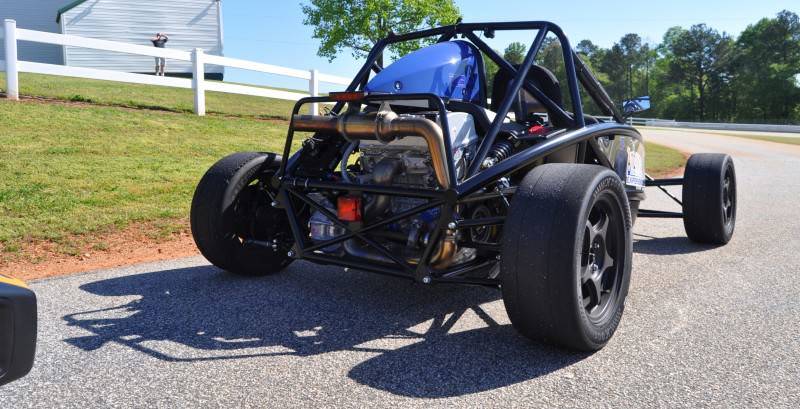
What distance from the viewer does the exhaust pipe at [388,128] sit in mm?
3299

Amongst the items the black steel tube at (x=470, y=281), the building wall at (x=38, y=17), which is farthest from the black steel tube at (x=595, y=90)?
the building wall at (x=38, y=17)

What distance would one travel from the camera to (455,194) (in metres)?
3.29

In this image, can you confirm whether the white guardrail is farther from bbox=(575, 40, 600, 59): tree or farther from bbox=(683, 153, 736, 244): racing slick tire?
bbox=(575, 40, 600, 59): tree

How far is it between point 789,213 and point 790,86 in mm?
78895

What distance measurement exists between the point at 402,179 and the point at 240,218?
3.79 feet

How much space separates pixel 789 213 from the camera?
7797 mm

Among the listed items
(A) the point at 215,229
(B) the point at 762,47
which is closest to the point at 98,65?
(A) the point at 215,229

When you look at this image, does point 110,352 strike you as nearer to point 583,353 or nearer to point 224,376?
point 224,376

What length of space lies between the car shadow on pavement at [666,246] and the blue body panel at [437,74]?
2338mm

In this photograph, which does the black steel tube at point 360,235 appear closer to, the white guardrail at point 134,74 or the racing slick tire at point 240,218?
the racing slick tire at point 240,218

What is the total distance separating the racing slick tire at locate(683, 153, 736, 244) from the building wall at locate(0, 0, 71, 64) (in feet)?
106

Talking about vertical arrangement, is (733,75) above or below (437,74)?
above

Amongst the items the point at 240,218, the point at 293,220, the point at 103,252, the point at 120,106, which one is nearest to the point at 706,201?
the point at 293,220

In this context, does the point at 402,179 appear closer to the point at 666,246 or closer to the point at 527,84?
the point at 527,84
